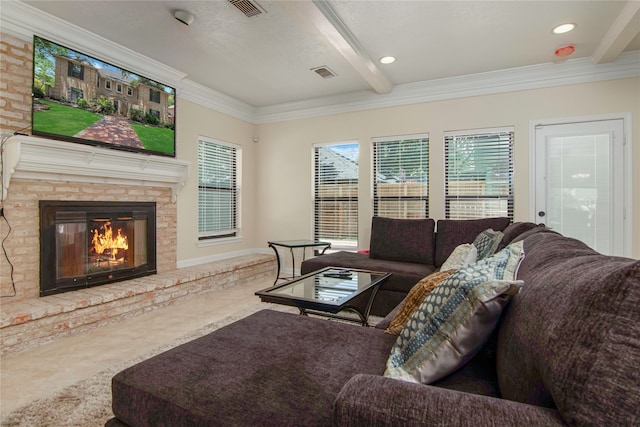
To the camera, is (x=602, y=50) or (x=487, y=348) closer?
(x=487, y=348)

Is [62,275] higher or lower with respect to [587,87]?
lower

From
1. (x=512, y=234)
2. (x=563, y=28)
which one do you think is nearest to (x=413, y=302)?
(x=512, y=234)

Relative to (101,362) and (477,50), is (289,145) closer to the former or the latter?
(477,50)

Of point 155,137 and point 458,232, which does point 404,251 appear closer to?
point 458,232

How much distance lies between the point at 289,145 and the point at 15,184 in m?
3.50

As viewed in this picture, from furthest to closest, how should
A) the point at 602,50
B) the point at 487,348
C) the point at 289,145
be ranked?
1. the point at 289,145
2. the point at 602,50
3. the point at 487,348

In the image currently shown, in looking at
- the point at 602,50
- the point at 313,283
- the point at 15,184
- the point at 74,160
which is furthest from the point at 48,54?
the point at 602,50

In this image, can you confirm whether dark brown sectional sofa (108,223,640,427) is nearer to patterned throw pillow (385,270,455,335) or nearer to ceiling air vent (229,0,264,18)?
patterned throw pillow (385,270,455,335)

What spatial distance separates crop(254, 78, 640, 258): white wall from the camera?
369 centimetres

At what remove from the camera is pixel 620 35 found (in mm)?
2982

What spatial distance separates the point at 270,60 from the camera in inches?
150

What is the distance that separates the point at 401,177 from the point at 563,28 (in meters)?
2.31

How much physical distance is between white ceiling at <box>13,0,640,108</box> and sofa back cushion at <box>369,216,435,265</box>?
182 cm

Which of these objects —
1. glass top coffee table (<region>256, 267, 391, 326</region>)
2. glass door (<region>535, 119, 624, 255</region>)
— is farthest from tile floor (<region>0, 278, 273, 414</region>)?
glass door (<region>535, 119, 624, 255</region>)
